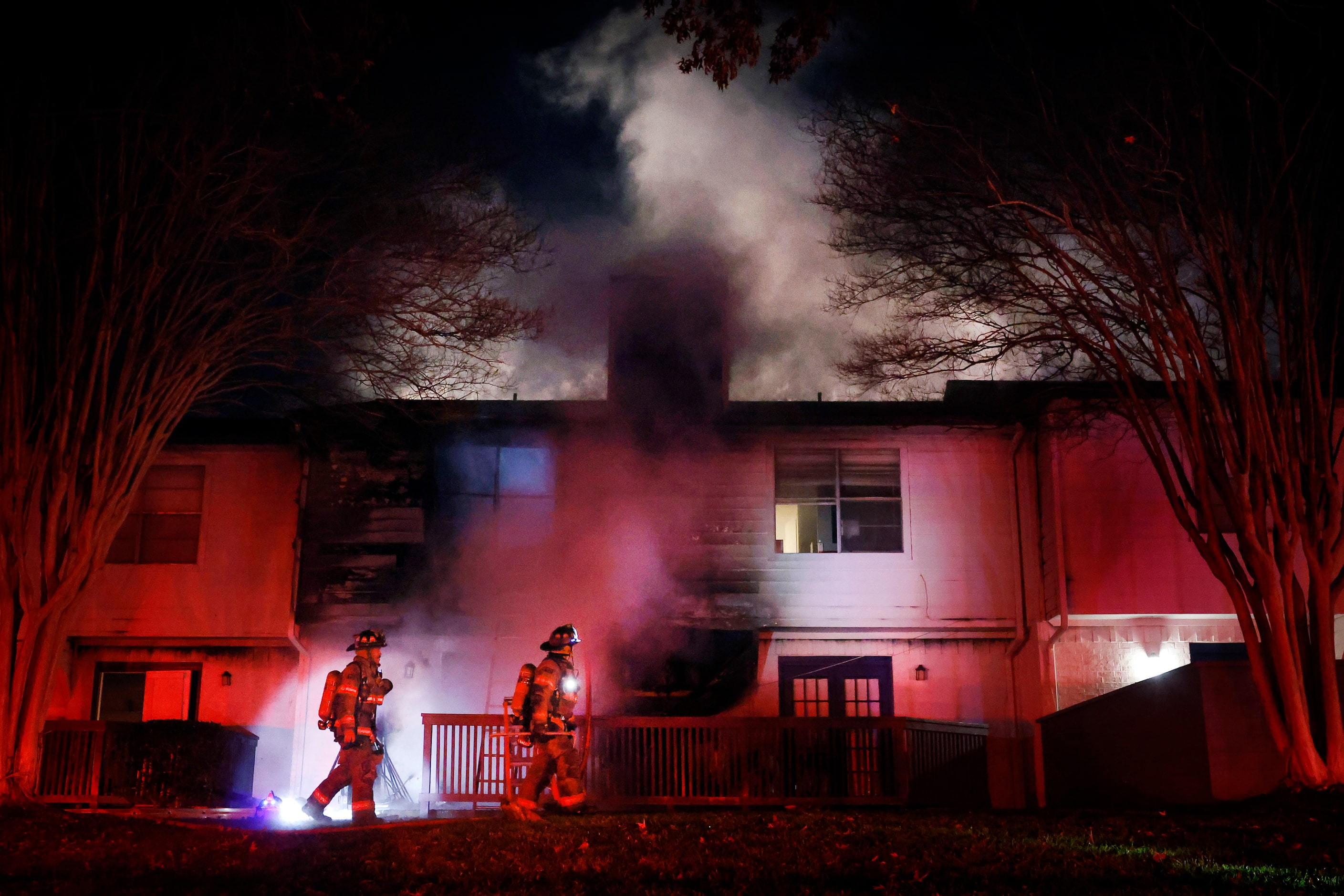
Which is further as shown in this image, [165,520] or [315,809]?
[165,520]

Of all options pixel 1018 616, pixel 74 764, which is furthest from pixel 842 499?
pixel 74 764

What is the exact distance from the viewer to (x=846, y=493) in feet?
58.1

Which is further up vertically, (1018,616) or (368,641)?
(1018,616)

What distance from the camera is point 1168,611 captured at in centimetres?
1568

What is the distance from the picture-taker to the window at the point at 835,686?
1695 centimetres

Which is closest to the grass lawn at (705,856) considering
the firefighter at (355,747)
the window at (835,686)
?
the firefighter at (355,747)

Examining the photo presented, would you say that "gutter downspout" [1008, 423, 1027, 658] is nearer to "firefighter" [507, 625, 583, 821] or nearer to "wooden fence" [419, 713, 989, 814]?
"wooden fence" [419, 713, 989, 814]

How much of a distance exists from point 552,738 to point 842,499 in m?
8.11

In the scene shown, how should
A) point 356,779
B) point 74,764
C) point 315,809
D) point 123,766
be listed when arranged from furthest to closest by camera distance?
point 123,766 < point 74,764 < point 356,779 < point 315,809

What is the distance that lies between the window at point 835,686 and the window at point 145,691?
29.0 ft

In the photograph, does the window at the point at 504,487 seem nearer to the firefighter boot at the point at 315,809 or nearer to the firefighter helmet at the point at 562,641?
the firefighter helmet at the point at 562,641

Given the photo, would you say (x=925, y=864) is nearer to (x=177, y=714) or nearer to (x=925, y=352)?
(x=925, y=352)

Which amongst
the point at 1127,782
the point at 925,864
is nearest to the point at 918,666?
the point at 1127,782

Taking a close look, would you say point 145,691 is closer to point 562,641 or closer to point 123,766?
point 123,766
